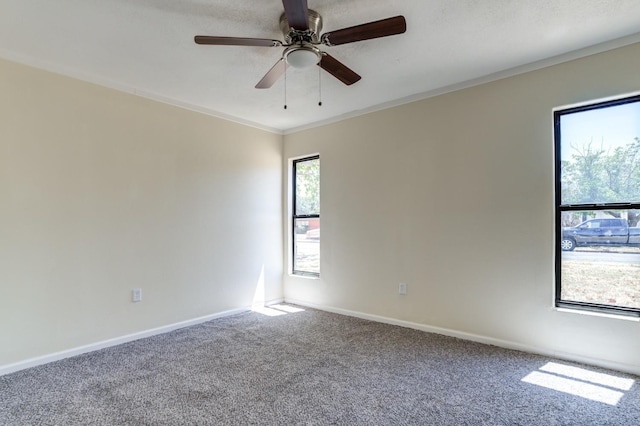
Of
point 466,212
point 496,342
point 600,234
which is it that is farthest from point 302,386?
point 600,234

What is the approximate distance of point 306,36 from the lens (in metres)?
2.14

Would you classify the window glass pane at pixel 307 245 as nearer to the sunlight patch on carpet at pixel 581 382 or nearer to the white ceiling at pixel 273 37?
the white ceiling at pixel 273 37

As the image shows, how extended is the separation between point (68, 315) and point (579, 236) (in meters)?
4.45

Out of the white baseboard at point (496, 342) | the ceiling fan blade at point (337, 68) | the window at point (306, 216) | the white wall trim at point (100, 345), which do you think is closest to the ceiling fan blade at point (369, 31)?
the ceiling fan blade at point (337, 68)

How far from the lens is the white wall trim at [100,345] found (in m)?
2.67

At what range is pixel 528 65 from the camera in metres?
2.95

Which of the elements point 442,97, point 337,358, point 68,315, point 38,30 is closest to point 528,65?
point 442,97

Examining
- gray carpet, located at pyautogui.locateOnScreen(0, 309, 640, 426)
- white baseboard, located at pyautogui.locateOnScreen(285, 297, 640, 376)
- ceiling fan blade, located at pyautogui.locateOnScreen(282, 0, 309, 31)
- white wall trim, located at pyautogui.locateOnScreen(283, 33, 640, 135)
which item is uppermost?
white wall trim, located at pyautogui.locateOnScreen(283, 33, 640, 135)

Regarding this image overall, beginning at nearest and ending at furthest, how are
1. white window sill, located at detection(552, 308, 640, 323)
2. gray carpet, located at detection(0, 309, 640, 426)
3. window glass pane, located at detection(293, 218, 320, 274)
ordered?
1. gray carpet, located at detection(0, 309, 640, 426)
2. white window sill, located at detection(552, 308, 640, 323)
3. window glass pane, located at detection(293, 218, 320, 274)

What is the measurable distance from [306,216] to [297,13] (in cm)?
317

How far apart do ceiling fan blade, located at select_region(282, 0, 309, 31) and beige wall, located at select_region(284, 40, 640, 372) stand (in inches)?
80.6

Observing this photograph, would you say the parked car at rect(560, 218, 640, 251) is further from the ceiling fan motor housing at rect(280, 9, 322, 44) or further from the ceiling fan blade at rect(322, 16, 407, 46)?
the ceiling fan motor housing at rect(280, 9, 322, 44)

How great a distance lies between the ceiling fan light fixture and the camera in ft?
7.32

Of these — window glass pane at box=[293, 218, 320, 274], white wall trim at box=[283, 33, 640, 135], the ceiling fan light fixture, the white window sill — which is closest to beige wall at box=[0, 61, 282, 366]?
window glass pane at box=[293, 218, 320, 274]
